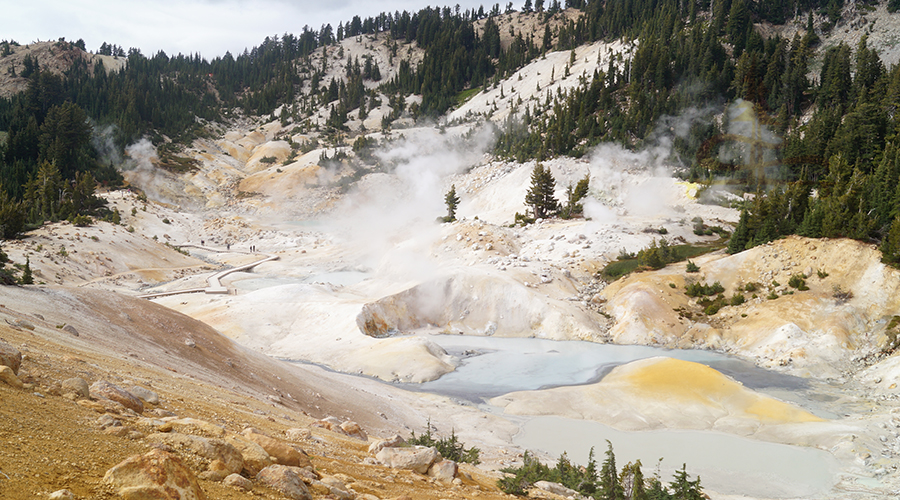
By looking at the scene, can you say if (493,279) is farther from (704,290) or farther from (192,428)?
(192,428)

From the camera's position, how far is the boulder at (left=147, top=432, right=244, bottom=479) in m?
5.85

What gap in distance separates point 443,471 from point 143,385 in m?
5.58

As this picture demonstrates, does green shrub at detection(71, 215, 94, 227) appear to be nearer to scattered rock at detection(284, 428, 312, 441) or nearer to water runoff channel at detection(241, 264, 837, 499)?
water runoff channel at detection(241, 264, 837, 499)

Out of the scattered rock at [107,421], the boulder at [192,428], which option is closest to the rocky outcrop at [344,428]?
the boulder at [192,428]

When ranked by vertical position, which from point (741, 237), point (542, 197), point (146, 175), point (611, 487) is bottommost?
point (611, 487)

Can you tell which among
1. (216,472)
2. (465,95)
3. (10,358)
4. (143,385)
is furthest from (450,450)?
(465,95)

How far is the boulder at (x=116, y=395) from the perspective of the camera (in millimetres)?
7293

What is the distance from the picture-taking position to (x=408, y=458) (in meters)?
9.57

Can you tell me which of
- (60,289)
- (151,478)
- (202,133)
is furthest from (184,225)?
(151,478)

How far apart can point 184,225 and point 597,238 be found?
58034 mm

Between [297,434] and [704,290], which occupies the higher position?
[297,434]

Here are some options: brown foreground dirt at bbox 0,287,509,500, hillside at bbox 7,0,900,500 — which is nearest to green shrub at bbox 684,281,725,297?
hillside at bbox 7,0,900,500

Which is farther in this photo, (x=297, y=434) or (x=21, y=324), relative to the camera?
(x=21, y=324)

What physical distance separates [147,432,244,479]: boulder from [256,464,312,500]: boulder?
0.98 ft
